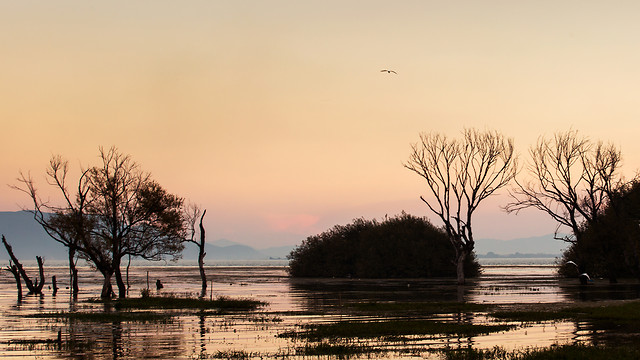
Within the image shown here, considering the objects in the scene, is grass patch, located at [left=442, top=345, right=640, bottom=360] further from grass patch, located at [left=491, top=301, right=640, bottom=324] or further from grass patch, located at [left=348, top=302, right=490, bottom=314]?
grass patch, located at [left=348, top=302, right=490, bottom=314]

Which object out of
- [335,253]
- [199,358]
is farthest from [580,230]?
[199,358]

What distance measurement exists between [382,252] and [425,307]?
56.7 metres

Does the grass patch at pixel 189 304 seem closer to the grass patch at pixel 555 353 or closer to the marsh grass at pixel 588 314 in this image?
the marsh grass at pixel 588 314

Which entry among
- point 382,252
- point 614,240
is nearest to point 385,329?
point 614,240

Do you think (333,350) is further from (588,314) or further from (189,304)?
(189,304)

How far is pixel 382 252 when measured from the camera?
321 ft

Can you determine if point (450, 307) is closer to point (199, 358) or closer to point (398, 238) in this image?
point (199, 358)

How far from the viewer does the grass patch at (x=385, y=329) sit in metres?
27.4

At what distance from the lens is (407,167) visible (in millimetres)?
79375

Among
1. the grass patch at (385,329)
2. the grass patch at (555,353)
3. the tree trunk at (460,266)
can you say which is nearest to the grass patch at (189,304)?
the grass patch at (385,329)

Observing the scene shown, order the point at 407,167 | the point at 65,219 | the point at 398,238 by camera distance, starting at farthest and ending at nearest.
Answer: the point at 398,238, the point at 407,167, the point at 65,219

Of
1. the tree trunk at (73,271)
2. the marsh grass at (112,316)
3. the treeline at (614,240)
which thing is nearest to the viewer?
the marsh grass at (112,316)

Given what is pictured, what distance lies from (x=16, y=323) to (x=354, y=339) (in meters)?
17.9

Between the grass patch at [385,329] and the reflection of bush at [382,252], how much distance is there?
64.1 metres
